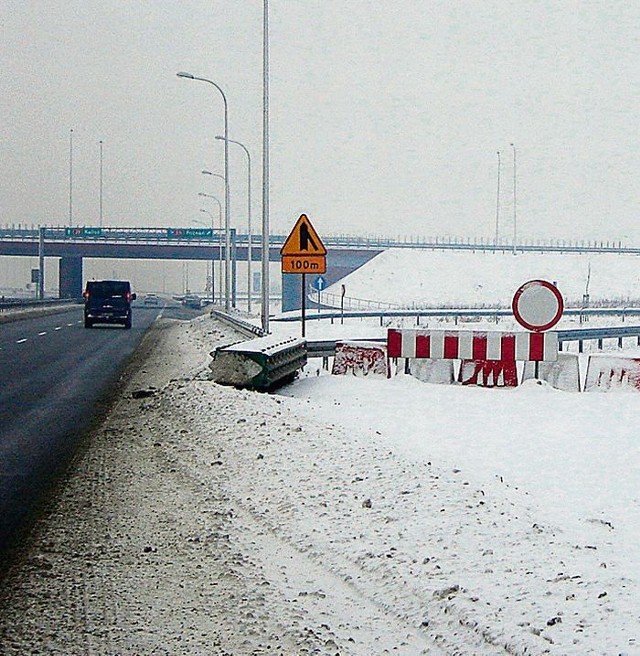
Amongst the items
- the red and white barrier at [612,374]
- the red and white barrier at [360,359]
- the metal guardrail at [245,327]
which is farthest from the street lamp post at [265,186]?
the red and white barrier at [612,374]

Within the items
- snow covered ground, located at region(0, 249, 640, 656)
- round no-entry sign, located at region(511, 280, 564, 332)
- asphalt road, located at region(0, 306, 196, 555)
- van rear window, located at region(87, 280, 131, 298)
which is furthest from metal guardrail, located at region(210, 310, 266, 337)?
snow covered ground, located at region(0, 249, 640, 656)

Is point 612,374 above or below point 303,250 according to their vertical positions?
below

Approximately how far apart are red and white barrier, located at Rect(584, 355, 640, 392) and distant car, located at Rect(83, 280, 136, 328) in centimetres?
3561

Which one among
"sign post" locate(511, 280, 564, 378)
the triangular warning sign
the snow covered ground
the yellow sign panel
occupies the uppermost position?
the triangular warning sign

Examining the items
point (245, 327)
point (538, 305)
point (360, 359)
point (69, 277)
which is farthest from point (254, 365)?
point (69, 277)

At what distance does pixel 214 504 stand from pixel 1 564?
7.72 feet

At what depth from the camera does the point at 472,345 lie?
57.7 ft

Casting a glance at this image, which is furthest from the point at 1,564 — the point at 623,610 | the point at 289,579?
the point at 623,610

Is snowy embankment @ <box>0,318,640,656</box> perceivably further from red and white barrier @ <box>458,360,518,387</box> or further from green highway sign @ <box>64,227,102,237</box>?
green highway sign @ <box>64,227,102,237</box>

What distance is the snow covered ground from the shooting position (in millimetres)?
5785

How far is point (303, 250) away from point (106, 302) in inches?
1184

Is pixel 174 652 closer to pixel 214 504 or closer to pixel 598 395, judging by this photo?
pixel 214 504

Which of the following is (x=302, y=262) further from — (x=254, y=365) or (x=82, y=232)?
(x=82, y=232)

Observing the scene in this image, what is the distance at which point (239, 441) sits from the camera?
481 inches
